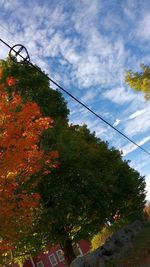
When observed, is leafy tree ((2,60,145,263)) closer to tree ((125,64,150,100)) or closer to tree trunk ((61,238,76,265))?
tree trunk ((61,238,76,265))

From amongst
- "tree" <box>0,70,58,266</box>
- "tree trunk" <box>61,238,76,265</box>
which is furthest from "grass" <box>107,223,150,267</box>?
"tree" <box>0,70,58,266</box>

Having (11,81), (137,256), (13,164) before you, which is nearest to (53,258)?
(11,81)

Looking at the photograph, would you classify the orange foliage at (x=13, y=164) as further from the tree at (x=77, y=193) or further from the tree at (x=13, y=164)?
the tree at (x=77, y=193)

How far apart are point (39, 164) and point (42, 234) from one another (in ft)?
19.5

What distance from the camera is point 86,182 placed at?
77.6 feet

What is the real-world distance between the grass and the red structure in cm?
2562

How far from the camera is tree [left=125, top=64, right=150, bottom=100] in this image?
33.7m

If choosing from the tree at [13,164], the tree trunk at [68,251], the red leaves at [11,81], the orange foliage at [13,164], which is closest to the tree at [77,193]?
the tree trunk at [68,251]

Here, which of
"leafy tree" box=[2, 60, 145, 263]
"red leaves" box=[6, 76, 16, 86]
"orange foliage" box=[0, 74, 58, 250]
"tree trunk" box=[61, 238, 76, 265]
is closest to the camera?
"orange foliage" box=[0, 74, 58, 250]

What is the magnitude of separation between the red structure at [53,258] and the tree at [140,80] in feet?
78.9

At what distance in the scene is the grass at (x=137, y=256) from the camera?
712 inches

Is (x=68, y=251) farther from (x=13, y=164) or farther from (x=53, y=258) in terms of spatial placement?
(x=53, y=258)

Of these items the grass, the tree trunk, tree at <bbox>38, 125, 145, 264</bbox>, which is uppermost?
tree at <bbox>38, 125, 145, 264</bbox>

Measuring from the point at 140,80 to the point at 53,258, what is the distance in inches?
1115
